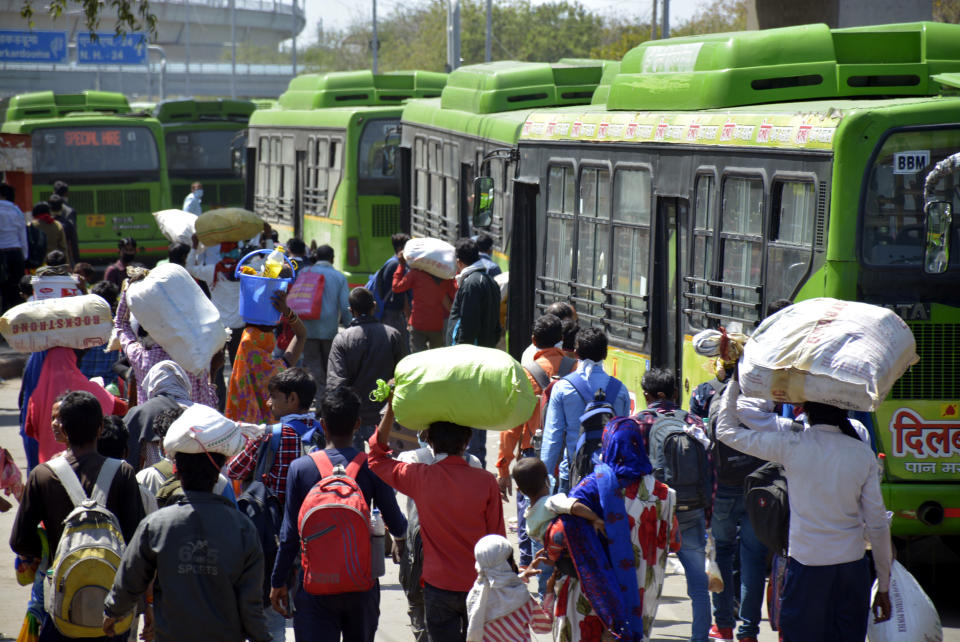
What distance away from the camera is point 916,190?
24.0 feet

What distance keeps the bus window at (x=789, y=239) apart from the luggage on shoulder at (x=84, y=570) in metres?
4.08

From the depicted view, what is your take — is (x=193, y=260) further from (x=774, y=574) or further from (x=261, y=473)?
(x=774, y=574)

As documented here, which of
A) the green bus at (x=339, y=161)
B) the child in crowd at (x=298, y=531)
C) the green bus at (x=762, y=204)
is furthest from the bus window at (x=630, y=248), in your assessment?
the green bus at (x=339, y=161)

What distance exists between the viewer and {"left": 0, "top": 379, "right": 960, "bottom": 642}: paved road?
7.11m

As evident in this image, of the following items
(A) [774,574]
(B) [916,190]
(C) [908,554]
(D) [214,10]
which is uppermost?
(D) [214,10]

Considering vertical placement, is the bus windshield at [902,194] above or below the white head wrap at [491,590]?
above

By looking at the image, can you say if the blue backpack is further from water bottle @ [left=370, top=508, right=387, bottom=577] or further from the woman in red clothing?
the woman in red clothing

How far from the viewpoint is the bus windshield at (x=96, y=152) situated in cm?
2352

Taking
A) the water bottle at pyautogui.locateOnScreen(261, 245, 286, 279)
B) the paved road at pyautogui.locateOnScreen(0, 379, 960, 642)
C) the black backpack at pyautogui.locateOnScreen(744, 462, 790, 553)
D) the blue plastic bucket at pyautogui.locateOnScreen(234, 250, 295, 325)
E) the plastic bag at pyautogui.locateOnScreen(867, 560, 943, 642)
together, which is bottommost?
the paved road at pyautogui.locateOnScreen(0, 379, 960, 642)

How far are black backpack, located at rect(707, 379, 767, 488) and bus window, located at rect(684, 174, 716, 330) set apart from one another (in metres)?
2.06

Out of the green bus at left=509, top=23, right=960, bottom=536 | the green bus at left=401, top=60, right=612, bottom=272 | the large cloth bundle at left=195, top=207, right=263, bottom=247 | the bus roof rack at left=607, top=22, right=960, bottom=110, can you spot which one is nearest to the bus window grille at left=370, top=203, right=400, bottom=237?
the green bus at left=401, top=60, right=612, bottom=272

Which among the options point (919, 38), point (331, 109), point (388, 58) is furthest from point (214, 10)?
point (919, 38)

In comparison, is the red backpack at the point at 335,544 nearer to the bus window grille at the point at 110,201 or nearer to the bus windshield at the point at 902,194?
the bus windshield at the point at 902,194

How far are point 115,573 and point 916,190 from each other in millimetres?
4600
